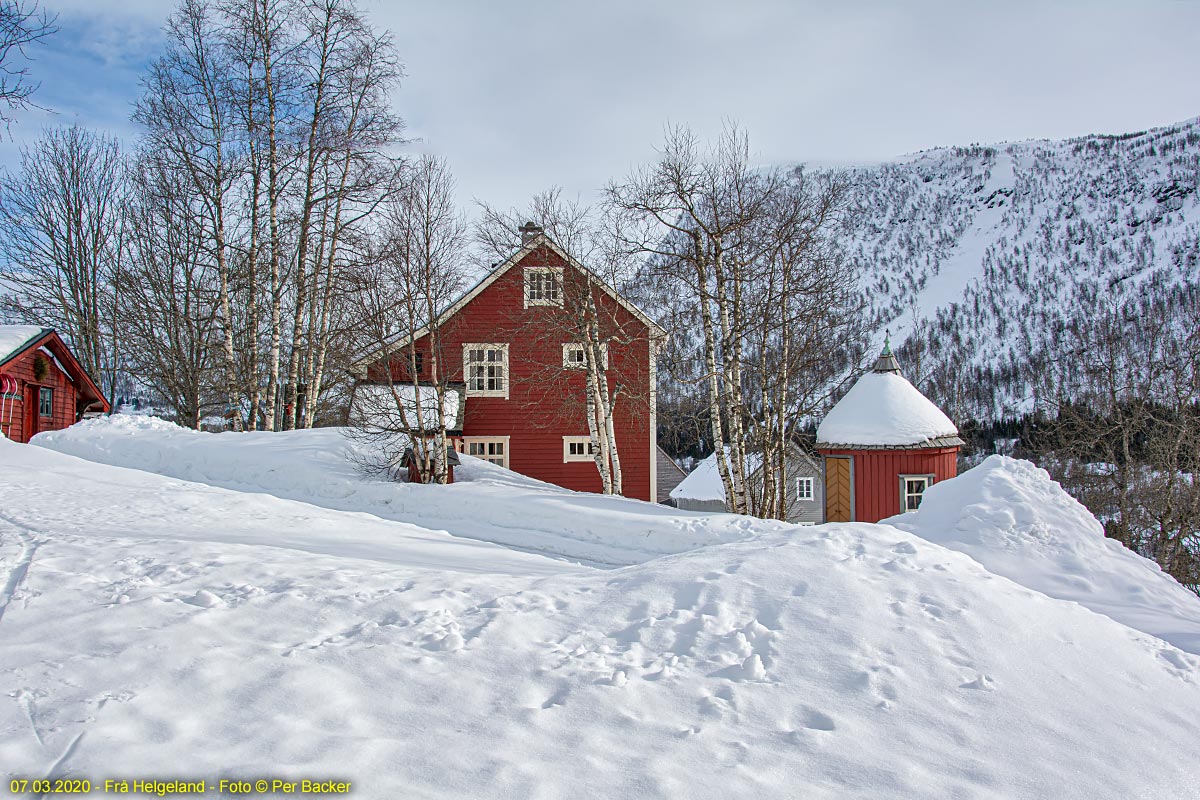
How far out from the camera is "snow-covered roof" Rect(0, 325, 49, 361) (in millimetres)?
17859

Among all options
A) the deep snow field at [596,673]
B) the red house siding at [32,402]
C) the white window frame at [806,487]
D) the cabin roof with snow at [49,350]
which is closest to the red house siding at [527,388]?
the cabin roof with snow at [49,350]

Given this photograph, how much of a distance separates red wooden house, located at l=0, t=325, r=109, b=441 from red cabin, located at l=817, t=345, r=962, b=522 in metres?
21.3

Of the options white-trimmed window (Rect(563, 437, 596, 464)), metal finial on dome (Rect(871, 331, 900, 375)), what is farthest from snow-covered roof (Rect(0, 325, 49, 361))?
metal finial on dome (Rect(871, 331, 900, 375))

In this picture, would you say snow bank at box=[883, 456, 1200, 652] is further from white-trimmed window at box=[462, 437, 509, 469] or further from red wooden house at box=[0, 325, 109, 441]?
red wooden house at box=[0, 325, 109, 441]

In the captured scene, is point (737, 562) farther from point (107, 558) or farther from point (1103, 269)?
point (1103, 269)

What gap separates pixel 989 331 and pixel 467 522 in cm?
11673

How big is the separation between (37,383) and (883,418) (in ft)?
75.1

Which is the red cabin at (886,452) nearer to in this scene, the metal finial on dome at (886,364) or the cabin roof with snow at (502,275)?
the metal finial on dome at (886,364)

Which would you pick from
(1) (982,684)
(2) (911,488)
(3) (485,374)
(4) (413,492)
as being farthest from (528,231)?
(1) (982,684)

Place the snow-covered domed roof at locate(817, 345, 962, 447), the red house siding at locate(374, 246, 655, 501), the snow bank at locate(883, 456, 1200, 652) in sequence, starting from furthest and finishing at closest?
1. the red house siding at locate(374, 246, 655, 501)
2. the snow-covered domed roof at locate(817, 345, 962, 447)
3. the snow bank at locate(883, 456, 1200, 652)

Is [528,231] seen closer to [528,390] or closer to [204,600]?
[528,390]

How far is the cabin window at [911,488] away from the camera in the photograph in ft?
53.0

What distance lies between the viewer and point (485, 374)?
21234 mm

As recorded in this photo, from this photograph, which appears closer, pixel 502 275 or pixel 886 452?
pixel 886 452
